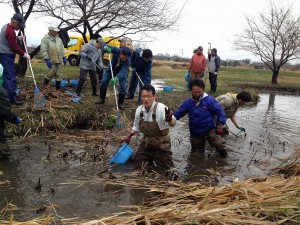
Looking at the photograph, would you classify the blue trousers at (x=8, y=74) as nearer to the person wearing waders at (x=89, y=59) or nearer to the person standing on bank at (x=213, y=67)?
the person wearing waders at (x=89, y=59)

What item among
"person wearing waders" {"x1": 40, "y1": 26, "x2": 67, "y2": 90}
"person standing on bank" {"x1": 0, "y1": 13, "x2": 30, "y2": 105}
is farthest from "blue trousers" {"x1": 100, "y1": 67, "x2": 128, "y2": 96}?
"person standing on bank" {"x1": 0, "y1": 13, "x2": 30, "y2": 105}

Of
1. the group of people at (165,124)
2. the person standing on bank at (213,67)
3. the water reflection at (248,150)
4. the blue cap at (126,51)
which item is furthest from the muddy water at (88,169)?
the person standing on bank at (213,67)

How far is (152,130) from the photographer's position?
5.03m

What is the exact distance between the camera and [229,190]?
11.7 ft

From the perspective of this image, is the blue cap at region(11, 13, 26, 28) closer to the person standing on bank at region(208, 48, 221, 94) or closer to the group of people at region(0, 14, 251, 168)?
the group of people at region(0, 14, 251, 168)

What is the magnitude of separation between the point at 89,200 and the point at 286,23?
2383cm

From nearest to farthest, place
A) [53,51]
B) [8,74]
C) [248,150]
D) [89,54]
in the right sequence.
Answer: [248,150] → [8,74] → [53,51] → [89,54]

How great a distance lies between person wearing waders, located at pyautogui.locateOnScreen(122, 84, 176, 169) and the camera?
4.89 metres

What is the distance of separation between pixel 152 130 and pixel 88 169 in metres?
1.18

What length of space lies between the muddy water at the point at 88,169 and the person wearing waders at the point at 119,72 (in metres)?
1.81

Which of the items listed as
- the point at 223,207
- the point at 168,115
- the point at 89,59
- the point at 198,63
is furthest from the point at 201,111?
the point at 198,63

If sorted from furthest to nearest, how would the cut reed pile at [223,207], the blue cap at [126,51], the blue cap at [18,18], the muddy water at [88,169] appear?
the blue cap at [126,51]
the blue cap at [18,18]
the muddy water at [88,169]
the cut reed pile at [223,207]

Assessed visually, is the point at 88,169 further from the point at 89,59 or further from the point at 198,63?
the point at 198,63

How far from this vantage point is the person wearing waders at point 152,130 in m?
4.89
